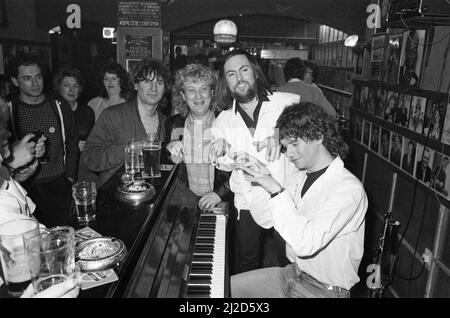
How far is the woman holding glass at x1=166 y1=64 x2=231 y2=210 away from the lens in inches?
98.0

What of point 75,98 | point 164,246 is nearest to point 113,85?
point 75,98

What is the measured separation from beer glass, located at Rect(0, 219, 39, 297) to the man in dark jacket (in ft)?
6.19

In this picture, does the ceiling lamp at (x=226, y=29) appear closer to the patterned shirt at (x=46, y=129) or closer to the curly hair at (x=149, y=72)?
the curly hair at (x=149, y=72)

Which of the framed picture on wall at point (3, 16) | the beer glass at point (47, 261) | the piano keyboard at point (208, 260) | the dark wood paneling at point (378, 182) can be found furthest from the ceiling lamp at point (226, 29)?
the beer glass at point (47, 261)

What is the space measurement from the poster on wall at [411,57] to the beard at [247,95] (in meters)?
1.54

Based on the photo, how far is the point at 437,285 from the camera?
260 centimetres

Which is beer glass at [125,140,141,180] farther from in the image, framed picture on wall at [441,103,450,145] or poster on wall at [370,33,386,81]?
poster on wall at [370,33,386,81]

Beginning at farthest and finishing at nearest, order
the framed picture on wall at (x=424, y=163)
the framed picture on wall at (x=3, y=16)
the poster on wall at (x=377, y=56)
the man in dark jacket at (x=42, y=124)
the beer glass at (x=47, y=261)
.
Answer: the framed picture on wall at (x=3, y=16) → the poster on wall at (x=377, y=56) → the man in dark jacket at (x=42, y=124) → the framed picture on wall at (x=424, y=163) → the beer glass at (x=47, y=261)

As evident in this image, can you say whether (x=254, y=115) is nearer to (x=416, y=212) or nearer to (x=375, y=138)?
(x=416, y=212)

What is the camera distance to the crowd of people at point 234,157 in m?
1.77

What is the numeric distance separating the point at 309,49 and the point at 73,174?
9.53 metres

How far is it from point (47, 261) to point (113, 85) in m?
3.33
